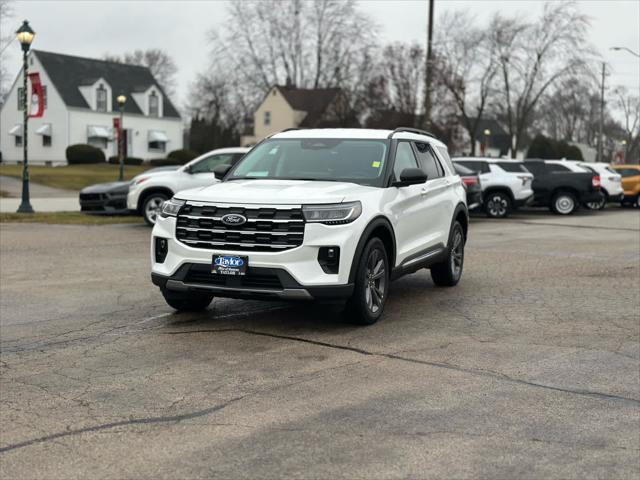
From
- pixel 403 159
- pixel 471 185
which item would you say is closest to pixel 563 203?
pixel 471 185

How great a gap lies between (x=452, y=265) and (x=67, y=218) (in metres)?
12.4

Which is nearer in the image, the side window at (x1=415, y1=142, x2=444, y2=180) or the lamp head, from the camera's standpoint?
the side window at (x1=415, y1=142, x2=444, y2=180)

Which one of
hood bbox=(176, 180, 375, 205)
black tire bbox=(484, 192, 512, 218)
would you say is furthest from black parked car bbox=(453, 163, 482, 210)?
hood bbox=(176, 180, 375, 205)

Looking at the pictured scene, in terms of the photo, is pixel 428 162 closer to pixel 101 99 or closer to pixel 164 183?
pixel 164 183

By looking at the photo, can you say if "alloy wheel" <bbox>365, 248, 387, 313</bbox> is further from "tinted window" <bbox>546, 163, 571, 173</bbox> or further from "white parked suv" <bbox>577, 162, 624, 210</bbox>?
"white parked suv" <bbox>577, 162, 624, 210</bbox>

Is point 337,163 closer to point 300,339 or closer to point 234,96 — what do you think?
point 300,339

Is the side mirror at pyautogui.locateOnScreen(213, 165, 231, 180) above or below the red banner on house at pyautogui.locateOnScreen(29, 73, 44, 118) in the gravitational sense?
below

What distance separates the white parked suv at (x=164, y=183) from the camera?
18594mm

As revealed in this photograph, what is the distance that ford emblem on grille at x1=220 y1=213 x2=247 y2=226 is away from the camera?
728 cm

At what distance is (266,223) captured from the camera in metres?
7.26

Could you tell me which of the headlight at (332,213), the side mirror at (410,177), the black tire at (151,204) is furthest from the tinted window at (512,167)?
the headlight at (332,213)

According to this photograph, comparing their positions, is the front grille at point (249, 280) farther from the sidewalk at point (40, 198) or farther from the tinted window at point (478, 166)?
the tinted window at point (478, 166)

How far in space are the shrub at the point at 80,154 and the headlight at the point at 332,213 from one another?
52.7m

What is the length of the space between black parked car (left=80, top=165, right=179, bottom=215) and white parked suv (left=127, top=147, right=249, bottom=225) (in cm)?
153
